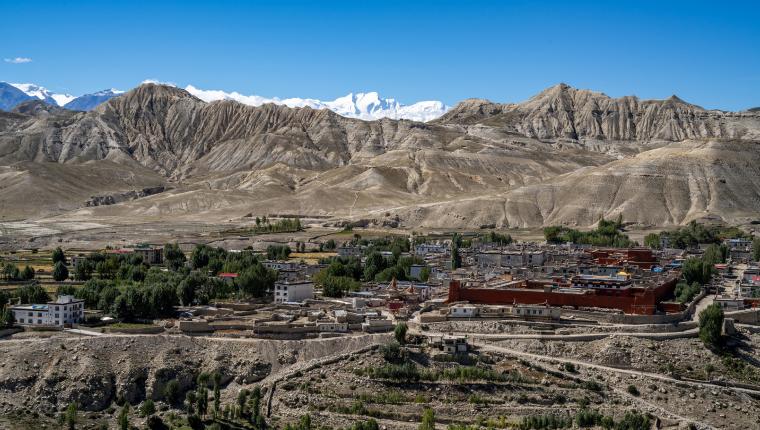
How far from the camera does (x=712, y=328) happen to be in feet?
167

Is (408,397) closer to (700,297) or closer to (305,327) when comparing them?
(305,327)

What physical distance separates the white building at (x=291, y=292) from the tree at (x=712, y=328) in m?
24.7

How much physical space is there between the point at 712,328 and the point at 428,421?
1902cm

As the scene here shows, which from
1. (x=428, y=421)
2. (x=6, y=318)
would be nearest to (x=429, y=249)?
(x=6, y=318)

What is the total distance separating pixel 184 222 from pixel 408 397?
100 meters

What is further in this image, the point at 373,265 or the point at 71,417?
the point at 373,265

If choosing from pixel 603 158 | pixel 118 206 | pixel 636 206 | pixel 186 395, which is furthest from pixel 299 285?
pixel 603 158

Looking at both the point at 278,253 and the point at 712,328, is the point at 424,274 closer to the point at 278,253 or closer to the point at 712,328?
the point at 278,253

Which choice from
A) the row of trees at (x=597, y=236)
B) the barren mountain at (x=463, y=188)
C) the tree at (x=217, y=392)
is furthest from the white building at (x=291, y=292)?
the barren mountain at (x=463, y=188)

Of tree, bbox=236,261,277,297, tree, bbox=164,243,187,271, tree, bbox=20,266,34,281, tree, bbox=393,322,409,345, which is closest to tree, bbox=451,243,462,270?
tree, bbox=236,261,277,297

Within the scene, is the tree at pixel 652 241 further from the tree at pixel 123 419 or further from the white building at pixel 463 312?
the tree at pixel 123 419

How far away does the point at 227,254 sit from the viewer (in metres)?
87.1

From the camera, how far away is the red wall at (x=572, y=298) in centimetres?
5550

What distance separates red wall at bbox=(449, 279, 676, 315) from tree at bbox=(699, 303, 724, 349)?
3.99 m
